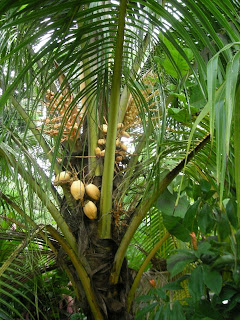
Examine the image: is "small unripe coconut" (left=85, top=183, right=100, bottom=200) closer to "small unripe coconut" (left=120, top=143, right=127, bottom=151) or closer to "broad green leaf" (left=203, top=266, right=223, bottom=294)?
"small unripe coconut" (left=120, top=143, right=127, bottom=151)

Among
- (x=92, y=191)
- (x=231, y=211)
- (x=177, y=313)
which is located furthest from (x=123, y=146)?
(x=177, y=313)

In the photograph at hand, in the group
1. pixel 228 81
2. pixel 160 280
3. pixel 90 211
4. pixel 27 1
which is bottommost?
pixel 160 280

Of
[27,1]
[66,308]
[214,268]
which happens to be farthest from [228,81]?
[66,308]

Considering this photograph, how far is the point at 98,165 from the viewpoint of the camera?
136cm

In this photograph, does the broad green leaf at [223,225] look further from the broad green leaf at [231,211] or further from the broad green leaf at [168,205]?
the broad green leaf at [168,205]

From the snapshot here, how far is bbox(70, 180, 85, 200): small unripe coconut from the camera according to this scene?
1.26m

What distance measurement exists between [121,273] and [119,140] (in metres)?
0.43

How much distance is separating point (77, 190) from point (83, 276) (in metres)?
0.26

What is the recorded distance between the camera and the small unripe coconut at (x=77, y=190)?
126 cm

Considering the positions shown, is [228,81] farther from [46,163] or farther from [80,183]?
[46,163]

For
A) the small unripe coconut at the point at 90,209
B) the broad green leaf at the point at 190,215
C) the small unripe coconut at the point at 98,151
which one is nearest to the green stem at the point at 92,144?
the small unripe coconut at the point at 98,151

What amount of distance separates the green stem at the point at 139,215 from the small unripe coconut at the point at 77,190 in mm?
175

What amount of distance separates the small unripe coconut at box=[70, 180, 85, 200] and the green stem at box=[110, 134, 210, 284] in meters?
0.18

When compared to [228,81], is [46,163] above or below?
below
